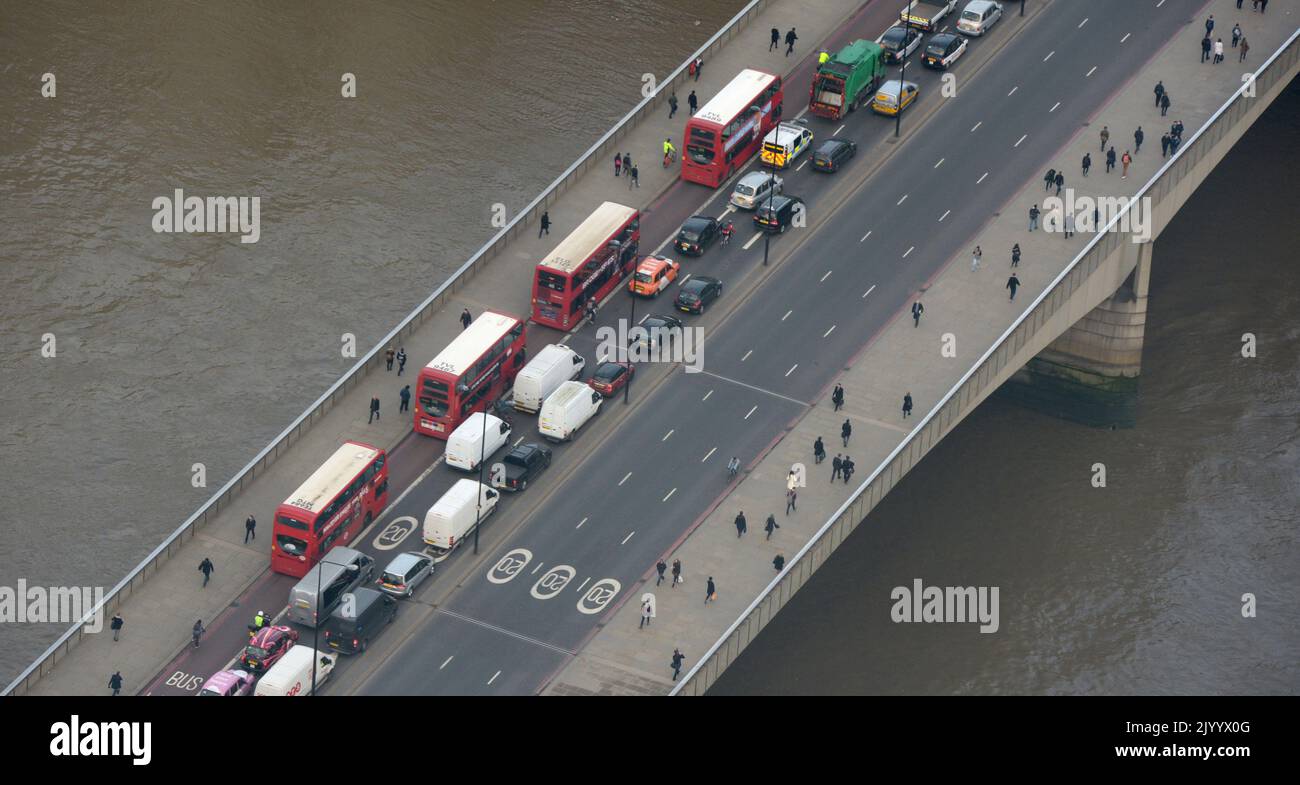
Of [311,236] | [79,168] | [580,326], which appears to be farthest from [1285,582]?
[79,168]

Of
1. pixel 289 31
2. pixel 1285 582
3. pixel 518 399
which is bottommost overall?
pixel 1285 582

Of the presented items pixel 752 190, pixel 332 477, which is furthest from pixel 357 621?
pixel 752 190

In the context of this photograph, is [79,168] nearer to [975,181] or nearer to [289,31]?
[289,31]

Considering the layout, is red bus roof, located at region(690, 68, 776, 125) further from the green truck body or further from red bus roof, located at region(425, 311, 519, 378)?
red bus roof, located at region(425, 311, 519, 378)

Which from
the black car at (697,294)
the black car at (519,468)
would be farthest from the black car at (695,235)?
the black car at (519,468)

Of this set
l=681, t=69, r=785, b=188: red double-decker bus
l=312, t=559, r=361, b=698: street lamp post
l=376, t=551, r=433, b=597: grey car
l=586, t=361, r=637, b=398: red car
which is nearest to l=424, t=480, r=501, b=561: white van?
l=376, t=551, r=433, b=597: grey car
